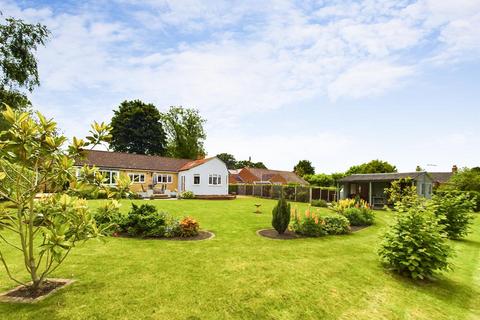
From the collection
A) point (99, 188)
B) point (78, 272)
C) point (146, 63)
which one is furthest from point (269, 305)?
point (146, 63)

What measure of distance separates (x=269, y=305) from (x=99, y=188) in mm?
4183

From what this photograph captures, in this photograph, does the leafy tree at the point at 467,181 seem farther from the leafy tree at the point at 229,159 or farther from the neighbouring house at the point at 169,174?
the leafy tree at the point at 229,159

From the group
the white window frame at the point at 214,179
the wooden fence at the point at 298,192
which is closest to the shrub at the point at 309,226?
the wooden fence at the point at 298,192

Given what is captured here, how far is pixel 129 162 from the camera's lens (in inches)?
1362

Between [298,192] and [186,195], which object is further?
[186,195]

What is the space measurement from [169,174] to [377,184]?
2770 centimetres

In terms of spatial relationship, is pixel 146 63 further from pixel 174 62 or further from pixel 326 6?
pixel 326 6

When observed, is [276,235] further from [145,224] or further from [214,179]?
[214,179]

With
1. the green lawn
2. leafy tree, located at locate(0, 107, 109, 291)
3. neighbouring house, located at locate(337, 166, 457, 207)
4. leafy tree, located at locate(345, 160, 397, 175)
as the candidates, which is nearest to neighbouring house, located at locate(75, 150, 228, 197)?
neighbouring house, located at locate(337, 166, 457, 207)

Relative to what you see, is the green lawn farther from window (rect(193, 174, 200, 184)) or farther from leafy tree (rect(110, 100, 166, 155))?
leafy tree (rect(110, 100, 166, 155))

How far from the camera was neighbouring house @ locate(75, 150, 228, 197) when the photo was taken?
33.4 metres

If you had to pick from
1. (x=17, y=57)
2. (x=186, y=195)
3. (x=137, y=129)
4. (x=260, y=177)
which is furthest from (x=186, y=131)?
(x=17, y=57)

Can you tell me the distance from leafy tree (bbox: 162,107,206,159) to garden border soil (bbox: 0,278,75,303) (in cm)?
5167

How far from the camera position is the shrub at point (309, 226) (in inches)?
470
